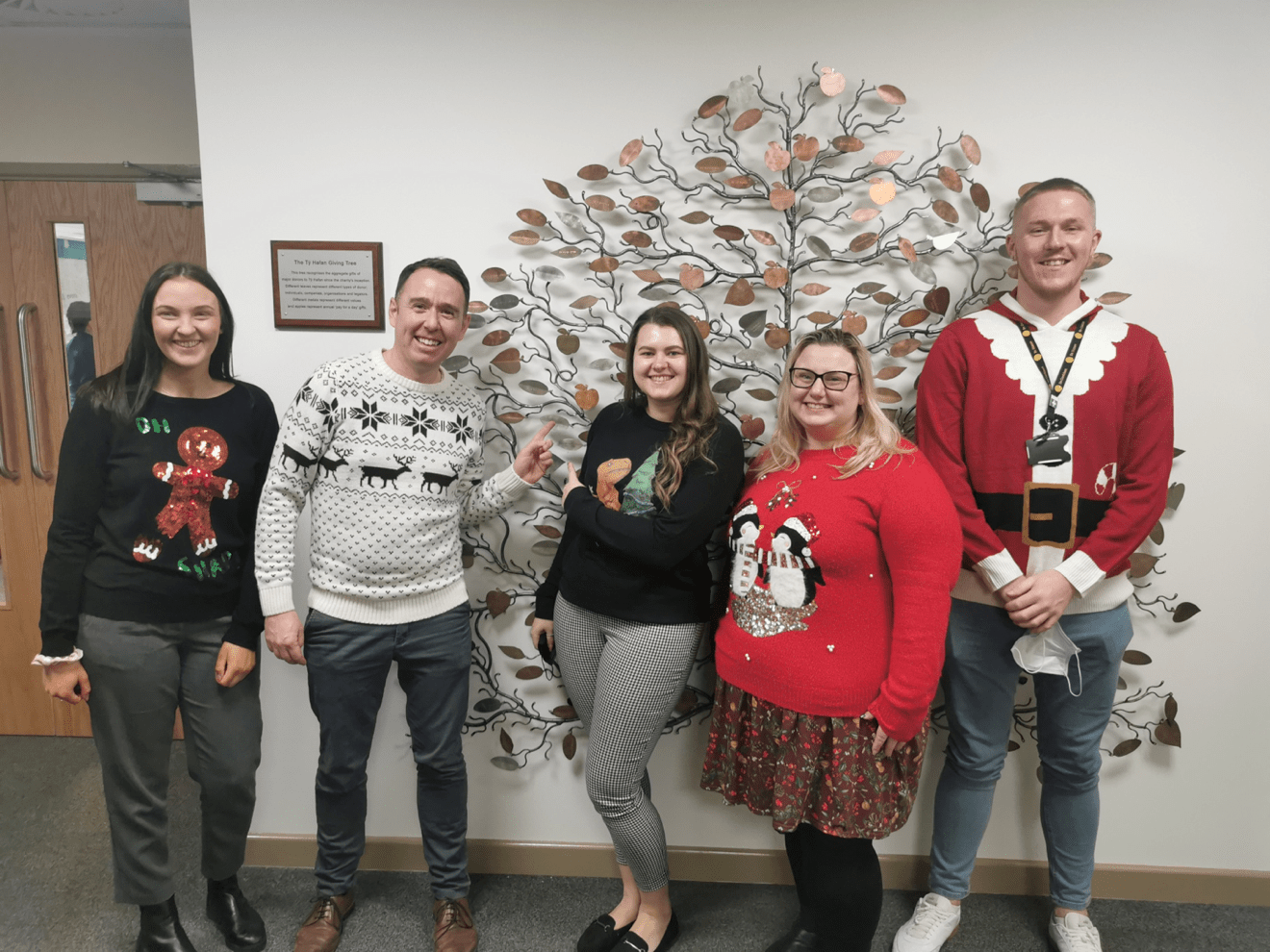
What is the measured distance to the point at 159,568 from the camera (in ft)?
4.94

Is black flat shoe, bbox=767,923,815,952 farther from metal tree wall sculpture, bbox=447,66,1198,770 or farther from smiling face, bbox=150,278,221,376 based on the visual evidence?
smiling face, bbox=150,278,221,376

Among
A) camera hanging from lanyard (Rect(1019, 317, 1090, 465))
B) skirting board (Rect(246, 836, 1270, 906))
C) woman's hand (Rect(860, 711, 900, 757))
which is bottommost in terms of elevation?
skirting board (Rect(246, 836, 1270, 906))

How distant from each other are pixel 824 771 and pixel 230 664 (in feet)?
4.22

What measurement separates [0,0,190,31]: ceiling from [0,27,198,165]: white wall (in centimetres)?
2

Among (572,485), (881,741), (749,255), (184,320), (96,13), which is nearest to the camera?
(881,741)

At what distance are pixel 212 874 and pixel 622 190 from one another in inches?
76.5

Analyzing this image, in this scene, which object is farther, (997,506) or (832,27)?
(832,27)

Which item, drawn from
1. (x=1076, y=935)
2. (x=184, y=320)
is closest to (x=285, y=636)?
(x=184, y=320)

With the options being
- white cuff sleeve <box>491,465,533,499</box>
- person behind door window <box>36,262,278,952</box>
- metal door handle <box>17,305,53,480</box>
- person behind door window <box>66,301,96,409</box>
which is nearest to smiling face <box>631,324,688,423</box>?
white cuff sleeve <box>491,465,533,499</box>

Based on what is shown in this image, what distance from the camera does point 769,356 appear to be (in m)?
1.82

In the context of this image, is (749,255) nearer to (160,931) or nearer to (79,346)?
(160,931)

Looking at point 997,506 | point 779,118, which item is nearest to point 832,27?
point 779,118

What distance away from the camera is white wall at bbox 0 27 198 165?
93.4 inches

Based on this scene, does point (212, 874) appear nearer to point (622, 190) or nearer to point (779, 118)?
point (622, 190)
